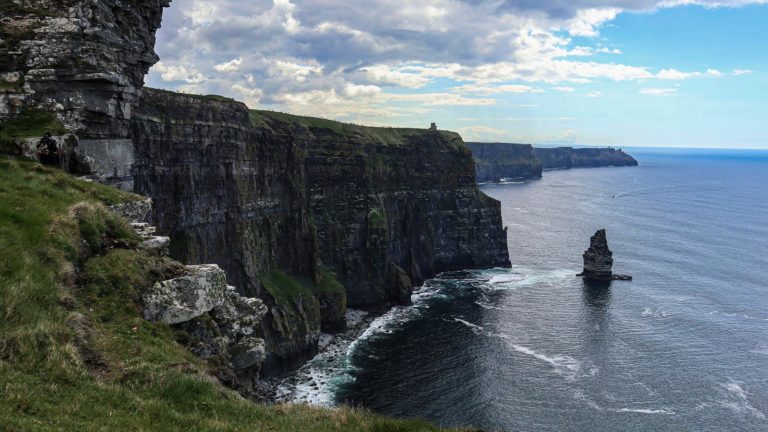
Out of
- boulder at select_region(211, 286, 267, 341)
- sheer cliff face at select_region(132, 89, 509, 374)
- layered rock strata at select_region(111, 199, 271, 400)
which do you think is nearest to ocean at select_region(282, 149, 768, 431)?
sheer cliff face at select_region(132, 89, 509, 374)

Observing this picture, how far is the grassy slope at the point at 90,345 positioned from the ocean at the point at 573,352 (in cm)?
4218

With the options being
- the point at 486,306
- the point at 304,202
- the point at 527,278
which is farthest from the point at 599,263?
the point at 304,202

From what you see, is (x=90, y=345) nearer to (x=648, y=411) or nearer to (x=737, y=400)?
(x=648, y=411)

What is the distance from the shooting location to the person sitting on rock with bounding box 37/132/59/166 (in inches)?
993

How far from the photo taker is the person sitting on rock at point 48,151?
2522 cm

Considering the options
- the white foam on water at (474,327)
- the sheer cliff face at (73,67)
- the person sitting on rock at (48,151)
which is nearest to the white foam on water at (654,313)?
the white foam on water at (474,327)

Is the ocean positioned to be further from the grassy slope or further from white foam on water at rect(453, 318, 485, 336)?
the grassy slope

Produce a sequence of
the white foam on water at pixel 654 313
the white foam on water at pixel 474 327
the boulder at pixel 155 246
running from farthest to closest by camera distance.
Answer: the white foam on water at pixel 654 313 < the white foam on water at pixel 474 327 < the boulder at pixel 155 246

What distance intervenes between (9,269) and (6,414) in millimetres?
7445

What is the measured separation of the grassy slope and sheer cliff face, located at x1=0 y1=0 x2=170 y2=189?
544cm

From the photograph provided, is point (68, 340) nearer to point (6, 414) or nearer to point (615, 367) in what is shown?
point (6, 414)

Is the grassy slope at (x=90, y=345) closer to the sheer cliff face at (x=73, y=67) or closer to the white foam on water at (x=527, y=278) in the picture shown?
the sheer cliff face at (x=73, y=67)

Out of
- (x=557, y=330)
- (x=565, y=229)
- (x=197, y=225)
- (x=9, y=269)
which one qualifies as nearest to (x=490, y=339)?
(x=557, y=330)

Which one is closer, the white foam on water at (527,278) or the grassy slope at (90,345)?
the grassy slope at (90,345)
